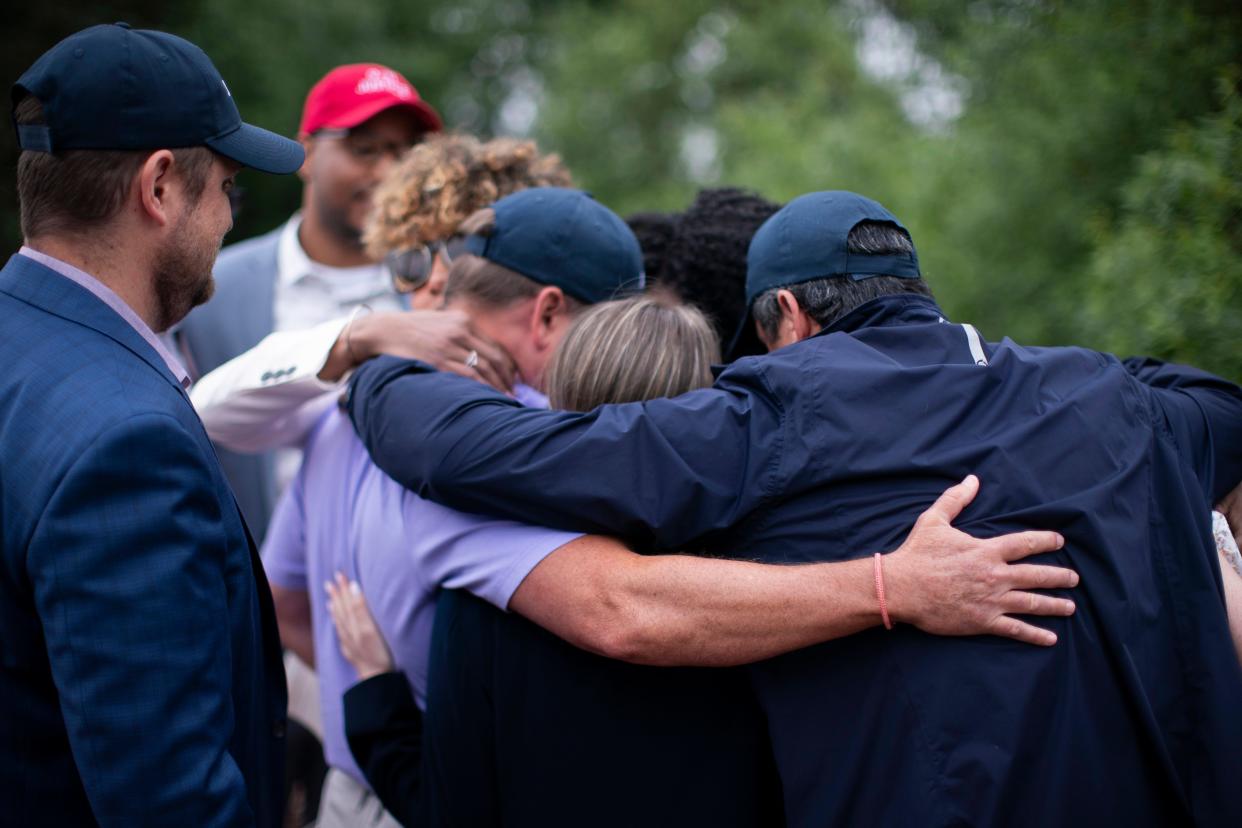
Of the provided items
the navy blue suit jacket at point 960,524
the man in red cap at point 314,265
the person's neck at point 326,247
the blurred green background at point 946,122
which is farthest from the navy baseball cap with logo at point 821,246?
the person's neck at point 326,247

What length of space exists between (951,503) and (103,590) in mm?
1315

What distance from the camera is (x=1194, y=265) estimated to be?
132 inches

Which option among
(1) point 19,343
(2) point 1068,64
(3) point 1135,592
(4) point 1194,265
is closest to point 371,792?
(1) point 19,343

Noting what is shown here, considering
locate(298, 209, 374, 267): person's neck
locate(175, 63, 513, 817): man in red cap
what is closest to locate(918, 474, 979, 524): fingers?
locate(175, 63, 513, 817): man in red cap

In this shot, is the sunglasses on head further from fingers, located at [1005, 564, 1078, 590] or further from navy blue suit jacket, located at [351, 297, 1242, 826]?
fingers, located at [1005, 564, 1078, 590]

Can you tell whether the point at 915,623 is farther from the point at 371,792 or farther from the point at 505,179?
the point at 505,179

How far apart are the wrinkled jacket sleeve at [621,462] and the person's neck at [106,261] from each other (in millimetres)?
552

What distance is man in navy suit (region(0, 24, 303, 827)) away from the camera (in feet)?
5.18

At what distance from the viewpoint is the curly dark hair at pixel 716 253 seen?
310 cm

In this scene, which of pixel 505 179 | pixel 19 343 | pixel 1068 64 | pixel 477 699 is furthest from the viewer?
Answer: pixel 1068 64

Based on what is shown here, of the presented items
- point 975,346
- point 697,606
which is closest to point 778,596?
point 697,606

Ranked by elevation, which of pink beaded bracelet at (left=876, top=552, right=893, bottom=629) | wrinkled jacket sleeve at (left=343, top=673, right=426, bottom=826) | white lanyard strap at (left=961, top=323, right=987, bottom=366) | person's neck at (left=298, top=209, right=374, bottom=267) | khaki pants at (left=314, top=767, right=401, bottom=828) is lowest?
khaki pants at (left=314, top=767, right=401, bottom=828)

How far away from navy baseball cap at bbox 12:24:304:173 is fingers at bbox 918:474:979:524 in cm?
133

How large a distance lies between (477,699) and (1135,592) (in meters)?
1.16
